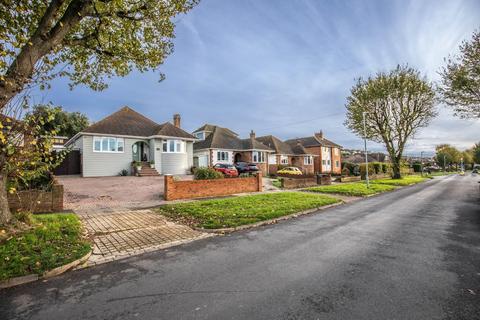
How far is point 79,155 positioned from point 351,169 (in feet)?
140

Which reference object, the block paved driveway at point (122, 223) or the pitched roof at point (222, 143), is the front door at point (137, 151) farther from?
the block paved driveway at point (122, 223)

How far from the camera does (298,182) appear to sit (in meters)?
23.2

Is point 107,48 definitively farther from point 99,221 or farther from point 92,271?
point 92,271

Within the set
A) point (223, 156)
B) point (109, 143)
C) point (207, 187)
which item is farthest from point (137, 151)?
point (207, 187)

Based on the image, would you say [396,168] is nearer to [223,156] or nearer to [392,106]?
[392,106]

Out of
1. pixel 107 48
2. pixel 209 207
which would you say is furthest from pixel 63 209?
pixel 107 48

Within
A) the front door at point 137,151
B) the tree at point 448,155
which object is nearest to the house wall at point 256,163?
the front door at point 137,151

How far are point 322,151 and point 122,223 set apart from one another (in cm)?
→ 4752

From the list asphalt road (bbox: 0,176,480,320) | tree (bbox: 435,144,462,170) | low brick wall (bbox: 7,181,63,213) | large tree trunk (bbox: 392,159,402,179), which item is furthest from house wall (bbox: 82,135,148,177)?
tree (bbox: 435,144,462,170)

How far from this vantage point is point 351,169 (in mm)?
46750

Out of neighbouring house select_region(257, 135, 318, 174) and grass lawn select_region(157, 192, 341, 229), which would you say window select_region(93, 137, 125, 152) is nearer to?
grass lawn select_region(157, 192, 341, 229)

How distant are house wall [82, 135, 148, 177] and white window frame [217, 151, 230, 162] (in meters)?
12.4

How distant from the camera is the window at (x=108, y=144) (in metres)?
23.5

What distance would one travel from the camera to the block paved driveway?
6.11 meters
